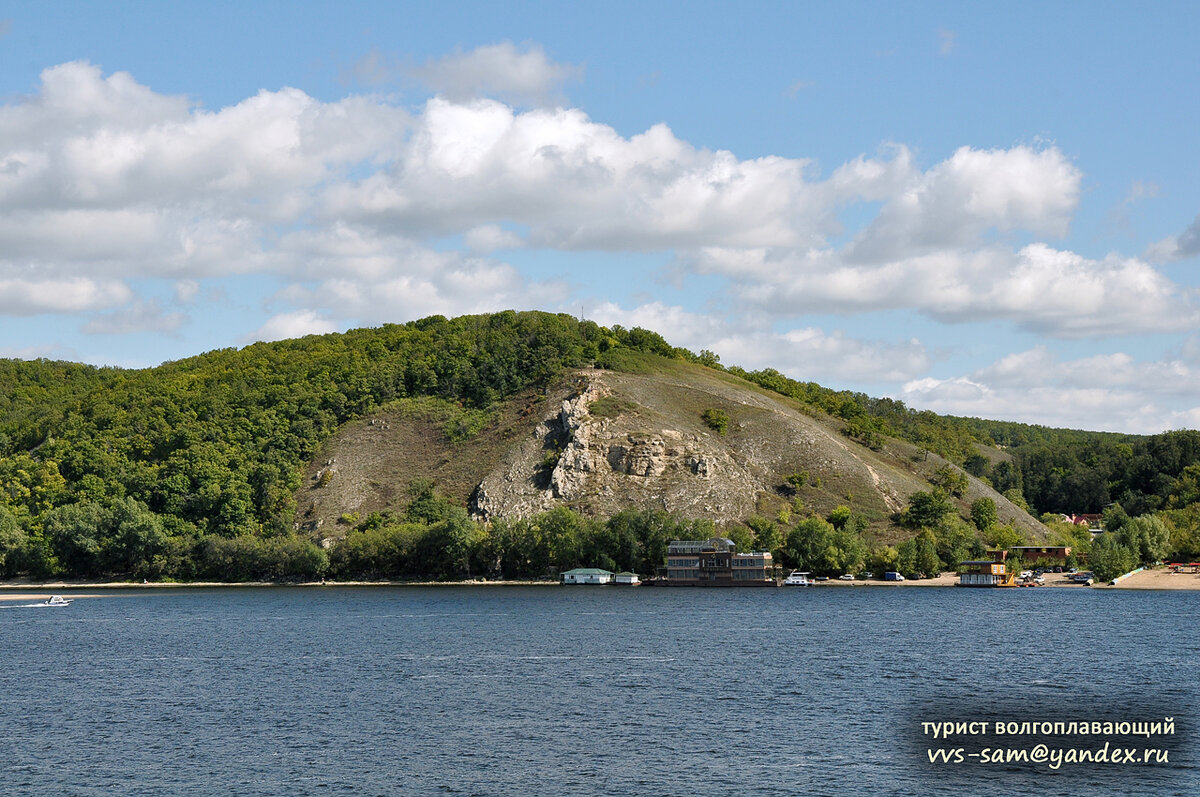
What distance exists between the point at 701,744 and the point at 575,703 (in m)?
16.0

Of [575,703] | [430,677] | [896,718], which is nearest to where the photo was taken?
[896,718]

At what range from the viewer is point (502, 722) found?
77.2 metres

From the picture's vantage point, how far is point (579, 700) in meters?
85.2

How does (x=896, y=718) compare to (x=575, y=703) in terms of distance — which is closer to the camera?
(x=896, y=718)

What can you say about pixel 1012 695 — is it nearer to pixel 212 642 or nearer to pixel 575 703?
pixel 575 703

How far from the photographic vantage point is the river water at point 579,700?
62344mm

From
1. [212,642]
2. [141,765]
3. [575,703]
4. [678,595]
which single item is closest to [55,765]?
[141,765]

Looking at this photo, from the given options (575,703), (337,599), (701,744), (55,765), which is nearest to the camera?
(55,765)

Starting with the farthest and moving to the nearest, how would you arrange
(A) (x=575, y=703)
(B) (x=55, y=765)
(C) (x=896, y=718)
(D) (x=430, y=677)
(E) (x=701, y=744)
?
(D) (x=430, y=677)
(A) (x=575, y=703)
(C) (x=896, y=718)
(E) (x=701, y=744)
(B) (x=55, y=765)

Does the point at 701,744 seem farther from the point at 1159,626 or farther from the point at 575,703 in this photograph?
the point at 1159,626

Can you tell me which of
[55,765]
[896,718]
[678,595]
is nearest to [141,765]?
[55,765]

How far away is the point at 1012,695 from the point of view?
277 feet

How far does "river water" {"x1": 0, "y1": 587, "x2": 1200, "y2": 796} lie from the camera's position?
62344 millimetres

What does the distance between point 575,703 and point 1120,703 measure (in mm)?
37102
